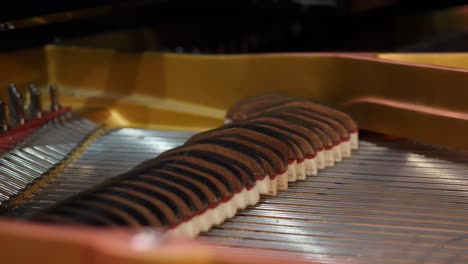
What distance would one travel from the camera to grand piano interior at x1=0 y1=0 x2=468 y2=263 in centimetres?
188

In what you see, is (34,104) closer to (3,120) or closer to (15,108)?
(15,108)

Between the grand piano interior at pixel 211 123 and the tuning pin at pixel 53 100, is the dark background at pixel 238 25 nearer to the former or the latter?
the grand piano interior at pixel 211 123

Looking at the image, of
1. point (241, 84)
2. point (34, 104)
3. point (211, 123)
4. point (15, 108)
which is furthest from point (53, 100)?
point (241, 84)

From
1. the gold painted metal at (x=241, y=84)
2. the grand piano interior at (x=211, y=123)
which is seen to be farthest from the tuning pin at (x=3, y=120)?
the gold painted metal at (x=241, y=84)

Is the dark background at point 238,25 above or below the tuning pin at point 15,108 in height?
above

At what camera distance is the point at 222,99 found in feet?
10.6

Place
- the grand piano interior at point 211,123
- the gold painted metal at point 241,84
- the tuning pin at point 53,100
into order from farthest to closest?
the tuning pin at point 53,100 → the gold painted metal at point 241,84 → the grand piano interior at point 211,123

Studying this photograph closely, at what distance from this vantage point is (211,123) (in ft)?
10.5

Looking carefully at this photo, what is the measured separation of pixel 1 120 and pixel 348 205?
4.53 feet

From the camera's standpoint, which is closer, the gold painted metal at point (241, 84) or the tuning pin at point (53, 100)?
the gold painted metal at point (241, 84)

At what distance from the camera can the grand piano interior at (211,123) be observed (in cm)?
188

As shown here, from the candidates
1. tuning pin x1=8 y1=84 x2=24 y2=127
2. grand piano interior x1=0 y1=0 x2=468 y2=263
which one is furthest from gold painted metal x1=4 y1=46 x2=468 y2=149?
tuning pin x1=8 y1=84 x2=24 y2=127

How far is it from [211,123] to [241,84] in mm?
216

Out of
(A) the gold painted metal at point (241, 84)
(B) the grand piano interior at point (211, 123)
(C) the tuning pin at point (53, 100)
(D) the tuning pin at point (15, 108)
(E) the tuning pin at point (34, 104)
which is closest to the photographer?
(B) the grand piano interior at point (211, 123)
